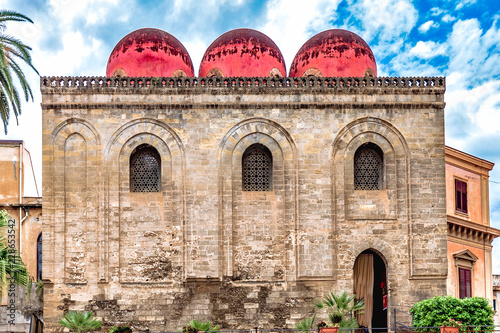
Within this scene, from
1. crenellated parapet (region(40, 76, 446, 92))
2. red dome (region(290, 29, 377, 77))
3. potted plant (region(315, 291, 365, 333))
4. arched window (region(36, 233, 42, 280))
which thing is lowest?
potted plant (region(315, 291, 365, 333))

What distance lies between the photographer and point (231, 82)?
2148 centimetres

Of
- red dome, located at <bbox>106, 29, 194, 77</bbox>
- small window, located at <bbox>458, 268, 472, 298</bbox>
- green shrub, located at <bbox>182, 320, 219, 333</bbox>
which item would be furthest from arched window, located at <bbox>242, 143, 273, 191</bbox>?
small window, located at <bbox>458, 268, 472, 298</bbox>

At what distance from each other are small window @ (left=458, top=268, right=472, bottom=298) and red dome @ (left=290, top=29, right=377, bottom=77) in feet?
30.3

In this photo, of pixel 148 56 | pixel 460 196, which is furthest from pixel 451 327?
pixel 148 56

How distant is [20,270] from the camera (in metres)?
20.9

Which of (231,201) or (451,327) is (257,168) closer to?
(231,201)

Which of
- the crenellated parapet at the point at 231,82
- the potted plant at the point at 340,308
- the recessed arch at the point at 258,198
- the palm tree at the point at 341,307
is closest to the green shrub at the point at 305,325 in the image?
the potted plant at the point at 340,308

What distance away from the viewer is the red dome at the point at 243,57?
912 inches

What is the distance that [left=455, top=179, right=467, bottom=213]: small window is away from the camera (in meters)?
26.9

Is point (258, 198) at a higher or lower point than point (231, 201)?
higher

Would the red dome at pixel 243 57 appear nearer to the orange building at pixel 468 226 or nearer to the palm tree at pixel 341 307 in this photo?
the palm tree at pixel 341 307

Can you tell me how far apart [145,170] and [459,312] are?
36.3ft

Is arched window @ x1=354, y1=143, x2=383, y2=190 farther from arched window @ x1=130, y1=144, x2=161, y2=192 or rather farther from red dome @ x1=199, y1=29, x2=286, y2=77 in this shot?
arched window @ x1=130, y1=144, x2=161, y2=192

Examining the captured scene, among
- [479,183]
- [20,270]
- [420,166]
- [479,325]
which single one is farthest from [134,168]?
[479,183]
